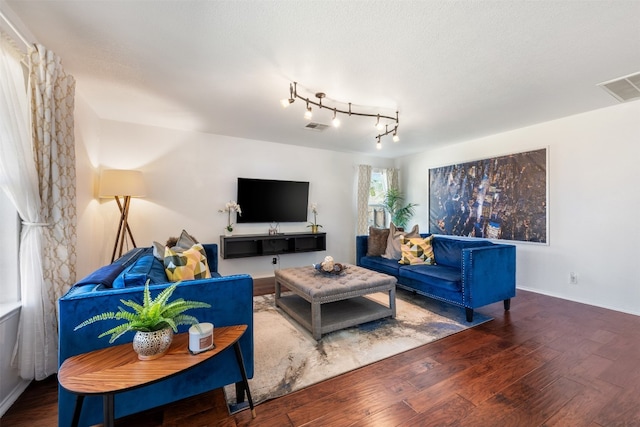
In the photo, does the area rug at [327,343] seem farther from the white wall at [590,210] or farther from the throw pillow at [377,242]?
the white wall at [590,210]

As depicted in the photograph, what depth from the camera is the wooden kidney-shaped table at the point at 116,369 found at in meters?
1.01

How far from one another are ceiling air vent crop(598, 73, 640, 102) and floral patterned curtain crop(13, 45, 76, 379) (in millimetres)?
4761

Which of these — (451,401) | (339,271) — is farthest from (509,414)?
(339,271)

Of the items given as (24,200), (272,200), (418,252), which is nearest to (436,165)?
(418,252)

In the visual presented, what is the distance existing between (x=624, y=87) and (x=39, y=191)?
514cm

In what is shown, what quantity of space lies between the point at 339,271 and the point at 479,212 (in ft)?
9.39

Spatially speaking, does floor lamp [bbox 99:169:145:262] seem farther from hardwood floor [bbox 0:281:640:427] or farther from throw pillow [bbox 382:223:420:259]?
throw pillow [bbox 382:223:420:259]

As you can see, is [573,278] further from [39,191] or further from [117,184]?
[117,184]

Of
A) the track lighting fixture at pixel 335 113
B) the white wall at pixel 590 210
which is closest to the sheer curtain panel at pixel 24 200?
the track lighting fixture at pixel 335 113

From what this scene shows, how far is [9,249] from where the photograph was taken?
5.79ft

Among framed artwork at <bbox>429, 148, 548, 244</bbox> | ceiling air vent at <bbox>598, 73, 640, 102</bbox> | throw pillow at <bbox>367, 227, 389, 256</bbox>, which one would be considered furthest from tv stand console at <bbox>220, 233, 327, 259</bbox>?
ceiling air vent at <bbox>598, 73, 640, 102</bbox>

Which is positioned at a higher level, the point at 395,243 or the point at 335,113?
the point at 335,113

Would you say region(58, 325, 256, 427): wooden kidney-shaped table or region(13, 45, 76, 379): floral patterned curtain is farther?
region(13, 45, 76, 379): floral patterned curtain

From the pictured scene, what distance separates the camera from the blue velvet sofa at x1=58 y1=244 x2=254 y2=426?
1.28 meters
